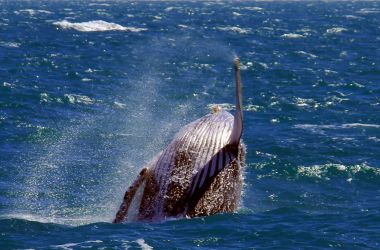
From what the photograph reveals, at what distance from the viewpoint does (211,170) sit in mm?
18844

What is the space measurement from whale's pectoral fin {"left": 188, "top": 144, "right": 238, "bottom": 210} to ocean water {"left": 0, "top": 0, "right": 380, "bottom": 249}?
98cm

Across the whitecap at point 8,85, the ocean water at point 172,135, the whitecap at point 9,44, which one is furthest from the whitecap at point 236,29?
the whitecap at point 8,85

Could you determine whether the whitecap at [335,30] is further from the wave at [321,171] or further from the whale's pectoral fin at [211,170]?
the whale's pectoral fin at [211,170]

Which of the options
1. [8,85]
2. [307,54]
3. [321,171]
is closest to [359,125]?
[321,171]

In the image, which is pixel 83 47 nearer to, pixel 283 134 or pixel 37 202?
pixel 283 134

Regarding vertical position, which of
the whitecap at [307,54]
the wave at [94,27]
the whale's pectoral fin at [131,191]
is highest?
the whale's pectoral fin at [131,191]

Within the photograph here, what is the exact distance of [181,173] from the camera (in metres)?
18.8

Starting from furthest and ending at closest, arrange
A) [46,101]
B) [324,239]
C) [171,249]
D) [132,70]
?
[132,70]
[46,101]
[324,239]
[171,249]

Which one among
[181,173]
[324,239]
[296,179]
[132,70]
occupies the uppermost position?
[181,173]

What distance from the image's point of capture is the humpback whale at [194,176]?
1883 centimetres

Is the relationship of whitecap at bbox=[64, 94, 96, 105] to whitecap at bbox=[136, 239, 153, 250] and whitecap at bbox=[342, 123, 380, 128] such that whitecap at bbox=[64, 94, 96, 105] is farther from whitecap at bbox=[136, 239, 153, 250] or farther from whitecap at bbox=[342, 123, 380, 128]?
whitecap at bbox=[136, 239, 153, 250]

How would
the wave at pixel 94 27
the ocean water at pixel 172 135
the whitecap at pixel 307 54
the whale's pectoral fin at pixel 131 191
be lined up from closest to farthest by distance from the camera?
the whale's pectoral fin at pixel 131 191
the ocean water at pixel 172 135
the whitecap at pixel 307 54
the wave at pixel 94 27

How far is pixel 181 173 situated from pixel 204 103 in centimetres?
2661

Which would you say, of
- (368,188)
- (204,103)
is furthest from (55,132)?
(368,188)
